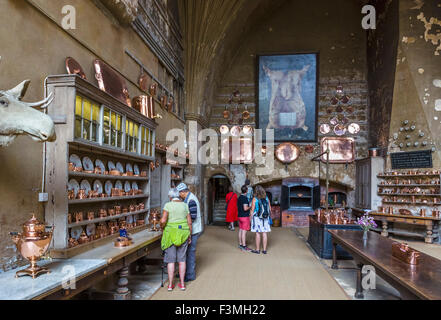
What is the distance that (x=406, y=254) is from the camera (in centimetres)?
355

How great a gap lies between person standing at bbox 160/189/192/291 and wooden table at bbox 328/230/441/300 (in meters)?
2.42

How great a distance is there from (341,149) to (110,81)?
9.70 meters

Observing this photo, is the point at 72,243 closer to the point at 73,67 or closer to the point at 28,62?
the point at 28,62

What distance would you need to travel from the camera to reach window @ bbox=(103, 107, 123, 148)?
14.3ft

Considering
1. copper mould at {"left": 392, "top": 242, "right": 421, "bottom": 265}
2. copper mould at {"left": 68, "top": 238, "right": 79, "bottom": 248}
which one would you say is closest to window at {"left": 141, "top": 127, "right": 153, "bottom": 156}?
copper mould at {"left": 68, "top": 238, "right": 79, "bottom": 248}

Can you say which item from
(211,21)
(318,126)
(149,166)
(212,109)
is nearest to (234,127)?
(212,109)

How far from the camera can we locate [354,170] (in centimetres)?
1212

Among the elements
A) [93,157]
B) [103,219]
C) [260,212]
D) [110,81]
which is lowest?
[260,212]

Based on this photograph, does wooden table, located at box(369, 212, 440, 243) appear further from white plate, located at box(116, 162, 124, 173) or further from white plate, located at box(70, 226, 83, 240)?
white plate, located at box(70, 226, 83, 240)

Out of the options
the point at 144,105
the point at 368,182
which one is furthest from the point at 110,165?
the point at 368,182

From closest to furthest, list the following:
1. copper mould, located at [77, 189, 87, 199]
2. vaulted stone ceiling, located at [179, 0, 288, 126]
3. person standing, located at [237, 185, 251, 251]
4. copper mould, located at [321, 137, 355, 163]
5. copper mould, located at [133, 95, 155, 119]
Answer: copper mould, located at [77, 189, 87, 199] < copper mould, located at [133, 95, 155, 119] < person standing, located at [237, 185, 251, 251] < vaulted stone ceiling, located at [179, 0, 288, 126] < copper mould, located at [321, 137, 355, 163]

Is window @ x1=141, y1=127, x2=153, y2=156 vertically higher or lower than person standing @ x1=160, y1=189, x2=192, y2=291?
higher
